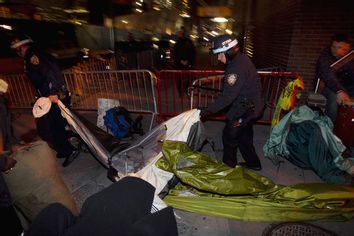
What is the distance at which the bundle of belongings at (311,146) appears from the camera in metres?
3.44

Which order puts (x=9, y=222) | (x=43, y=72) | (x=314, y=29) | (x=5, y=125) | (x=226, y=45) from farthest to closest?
(x=314, y=29) → (x=43, y=72) → (x=226, y=45) → (x=5, y=125) → (x=9, y=222)

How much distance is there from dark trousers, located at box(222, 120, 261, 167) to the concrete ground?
0.30 meters

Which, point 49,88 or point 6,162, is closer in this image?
point 6,162

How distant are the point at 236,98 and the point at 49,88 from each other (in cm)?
291

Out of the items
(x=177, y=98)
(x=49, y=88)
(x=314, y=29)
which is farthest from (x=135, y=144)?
(x=314, y=29)

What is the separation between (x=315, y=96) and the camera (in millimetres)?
3986

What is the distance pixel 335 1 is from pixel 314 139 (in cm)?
359

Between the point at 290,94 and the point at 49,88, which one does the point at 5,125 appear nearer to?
the point at 49,88

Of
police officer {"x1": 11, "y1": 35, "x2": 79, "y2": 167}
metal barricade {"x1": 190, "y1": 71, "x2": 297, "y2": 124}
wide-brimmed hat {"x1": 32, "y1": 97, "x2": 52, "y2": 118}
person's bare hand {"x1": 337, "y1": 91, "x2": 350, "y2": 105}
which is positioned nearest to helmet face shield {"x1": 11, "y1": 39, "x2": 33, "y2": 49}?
police officer {"x1": 11, "y1": 35, "x2": 79, "y2": 167}

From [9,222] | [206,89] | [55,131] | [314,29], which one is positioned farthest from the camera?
[314,29]

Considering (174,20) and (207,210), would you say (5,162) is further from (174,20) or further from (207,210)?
(174,20)

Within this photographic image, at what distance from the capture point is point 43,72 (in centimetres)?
387

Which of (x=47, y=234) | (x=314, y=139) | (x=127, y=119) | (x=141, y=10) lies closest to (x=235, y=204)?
(x=314, y=139)

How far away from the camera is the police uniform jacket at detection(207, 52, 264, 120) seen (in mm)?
3156
